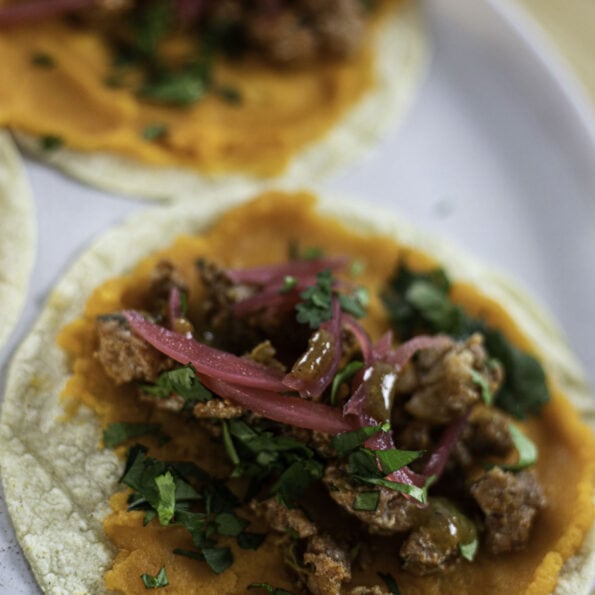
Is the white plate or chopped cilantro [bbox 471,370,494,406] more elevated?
the white plate

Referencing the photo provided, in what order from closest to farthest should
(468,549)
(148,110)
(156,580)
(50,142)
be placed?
(156,580) → (468,549) → (50,142) → (148,110)

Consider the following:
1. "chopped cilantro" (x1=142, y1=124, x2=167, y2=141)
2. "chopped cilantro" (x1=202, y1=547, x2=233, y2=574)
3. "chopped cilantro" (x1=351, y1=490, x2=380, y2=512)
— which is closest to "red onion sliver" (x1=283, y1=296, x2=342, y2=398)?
"chopped cilantro" (x1=351, y1=490, x2=380, y2=512)

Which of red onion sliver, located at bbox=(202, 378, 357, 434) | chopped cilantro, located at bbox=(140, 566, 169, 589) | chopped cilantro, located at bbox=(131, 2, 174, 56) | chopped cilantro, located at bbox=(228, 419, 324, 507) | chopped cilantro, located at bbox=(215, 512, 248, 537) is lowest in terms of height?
chopped cilantro, located at bbox=(140, 566, 169, 589)

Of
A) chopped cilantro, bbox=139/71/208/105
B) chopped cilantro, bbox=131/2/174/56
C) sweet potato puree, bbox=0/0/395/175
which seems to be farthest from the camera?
chopped cilantro, bbox=131/2/174/56

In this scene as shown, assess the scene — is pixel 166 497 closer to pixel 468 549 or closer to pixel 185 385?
Answer: pixel 185 385

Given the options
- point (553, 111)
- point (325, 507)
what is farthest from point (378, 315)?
point (553, 111)

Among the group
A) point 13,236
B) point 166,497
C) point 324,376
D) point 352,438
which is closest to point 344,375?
point 324,376

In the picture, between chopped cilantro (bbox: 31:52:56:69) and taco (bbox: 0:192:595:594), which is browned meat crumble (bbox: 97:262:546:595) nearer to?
taco (bbox: 0:192:595:594)
